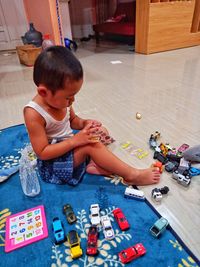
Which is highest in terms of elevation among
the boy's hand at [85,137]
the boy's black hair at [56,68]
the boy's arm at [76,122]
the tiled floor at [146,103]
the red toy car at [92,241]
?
the boy's black hair at [56,68]

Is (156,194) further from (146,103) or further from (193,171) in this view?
(146,103)

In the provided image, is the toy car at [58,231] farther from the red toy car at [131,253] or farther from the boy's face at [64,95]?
the boy's face at [64,95]

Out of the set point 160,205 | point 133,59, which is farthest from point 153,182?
point 133,59

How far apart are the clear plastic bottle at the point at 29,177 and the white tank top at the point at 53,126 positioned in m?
0.16

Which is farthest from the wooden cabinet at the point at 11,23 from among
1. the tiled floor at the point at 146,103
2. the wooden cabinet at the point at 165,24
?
the wooden cabinet at the point at 165,24

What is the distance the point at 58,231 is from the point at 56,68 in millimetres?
477

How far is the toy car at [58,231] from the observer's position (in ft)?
2.02

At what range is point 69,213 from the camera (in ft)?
2.28

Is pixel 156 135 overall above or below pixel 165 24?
below

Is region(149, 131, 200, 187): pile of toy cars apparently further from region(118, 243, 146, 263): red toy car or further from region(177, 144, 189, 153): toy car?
region(118, 243, 146, 263): red toy car

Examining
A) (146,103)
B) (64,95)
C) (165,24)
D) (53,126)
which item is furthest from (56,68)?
(165,24)

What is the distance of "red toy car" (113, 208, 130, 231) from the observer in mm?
649

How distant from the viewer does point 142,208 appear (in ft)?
2.35

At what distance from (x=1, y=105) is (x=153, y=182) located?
125cm
